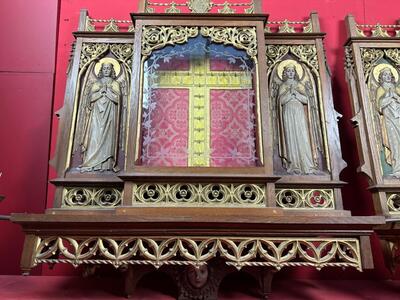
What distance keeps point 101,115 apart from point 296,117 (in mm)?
926

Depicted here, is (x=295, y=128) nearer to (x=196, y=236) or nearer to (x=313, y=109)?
(x=313, y=109)

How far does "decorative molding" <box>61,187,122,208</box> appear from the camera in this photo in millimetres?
1622

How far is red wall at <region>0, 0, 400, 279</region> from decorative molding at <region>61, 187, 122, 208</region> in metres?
0.37

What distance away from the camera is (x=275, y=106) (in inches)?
71.4

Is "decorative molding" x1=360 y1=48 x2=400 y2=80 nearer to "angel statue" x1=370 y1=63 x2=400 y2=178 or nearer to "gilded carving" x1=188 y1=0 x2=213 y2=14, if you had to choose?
"angel statue" x1=370 y1=63 x2=400 y2=178

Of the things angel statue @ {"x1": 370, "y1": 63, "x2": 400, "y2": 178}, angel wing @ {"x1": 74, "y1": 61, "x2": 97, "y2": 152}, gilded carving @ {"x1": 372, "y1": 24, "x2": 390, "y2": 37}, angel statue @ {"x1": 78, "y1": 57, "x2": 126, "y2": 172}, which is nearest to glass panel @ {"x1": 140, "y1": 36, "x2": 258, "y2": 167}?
angel statue @ {"x1": 78, "y1": 57, "x2": 126, "y2": 172}

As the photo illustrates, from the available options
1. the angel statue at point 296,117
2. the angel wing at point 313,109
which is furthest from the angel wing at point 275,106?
the angel wing at point 313,109

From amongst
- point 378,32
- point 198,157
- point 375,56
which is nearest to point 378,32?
point 378,32

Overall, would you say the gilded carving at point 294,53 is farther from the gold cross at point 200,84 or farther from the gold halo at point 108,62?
the gold halo at point 108,62

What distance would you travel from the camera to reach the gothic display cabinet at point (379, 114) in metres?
1.69

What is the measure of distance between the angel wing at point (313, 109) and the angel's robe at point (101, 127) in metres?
0.92

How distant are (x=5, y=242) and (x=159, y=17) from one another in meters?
1.37

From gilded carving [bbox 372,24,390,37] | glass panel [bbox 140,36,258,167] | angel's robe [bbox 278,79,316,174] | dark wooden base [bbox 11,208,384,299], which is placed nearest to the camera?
dark wooden base [bbox 11,208,384,299]

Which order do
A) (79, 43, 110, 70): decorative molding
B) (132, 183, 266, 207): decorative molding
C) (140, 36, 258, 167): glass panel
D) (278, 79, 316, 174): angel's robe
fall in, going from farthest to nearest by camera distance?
(79, 43, 110, 70): decorative molding < (278, 79, 316, 174): angel's robe < (140, 36, 258, 167): glass panel < (132, 183, 266, 207): decorative molding
